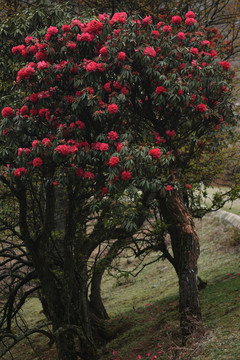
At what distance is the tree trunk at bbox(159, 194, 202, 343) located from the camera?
8.57 metres

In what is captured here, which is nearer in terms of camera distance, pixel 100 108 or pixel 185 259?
pixel 100 108

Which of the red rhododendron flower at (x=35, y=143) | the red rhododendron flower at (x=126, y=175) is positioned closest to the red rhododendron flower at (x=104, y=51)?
the red rhododendron flower at (x=35, y=143)

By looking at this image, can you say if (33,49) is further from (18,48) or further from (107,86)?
(107,86)

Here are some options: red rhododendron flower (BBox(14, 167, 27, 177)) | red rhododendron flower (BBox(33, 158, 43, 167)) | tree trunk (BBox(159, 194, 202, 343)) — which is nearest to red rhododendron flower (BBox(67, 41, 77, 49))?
red rhododendron flower (BBox(33, 158, 43, 167))

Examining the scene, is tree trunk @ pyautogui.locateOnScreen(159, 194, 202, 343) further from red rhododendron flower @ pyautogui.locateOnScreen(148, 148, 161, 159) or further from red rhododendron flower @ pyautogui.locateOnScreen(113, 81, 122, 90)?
red rhododendron flower @ pyautogui.locateOnScreen(148, 148, 161, 159)

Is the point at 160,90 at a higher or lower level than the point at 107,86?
lower

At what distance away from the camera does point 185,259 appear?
28.8ft

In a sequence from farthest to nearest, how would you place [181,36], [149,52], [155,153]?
[181,36]
[149,52]
[155,153]

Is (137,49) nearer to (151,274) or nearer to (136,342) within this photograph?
(136,342)

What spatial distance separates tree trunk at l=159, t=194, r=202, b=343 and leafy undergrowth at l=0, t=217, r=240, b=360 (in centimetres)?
39

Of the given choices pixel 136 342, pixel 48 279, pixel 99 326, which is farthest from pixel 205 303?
pixel 48 279

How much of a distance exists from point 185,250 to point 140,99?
342 centimetres

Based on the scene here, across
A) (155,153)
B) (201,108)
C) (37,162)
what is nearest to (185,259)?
(201,108)

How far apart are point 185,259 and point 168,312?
182 inches
